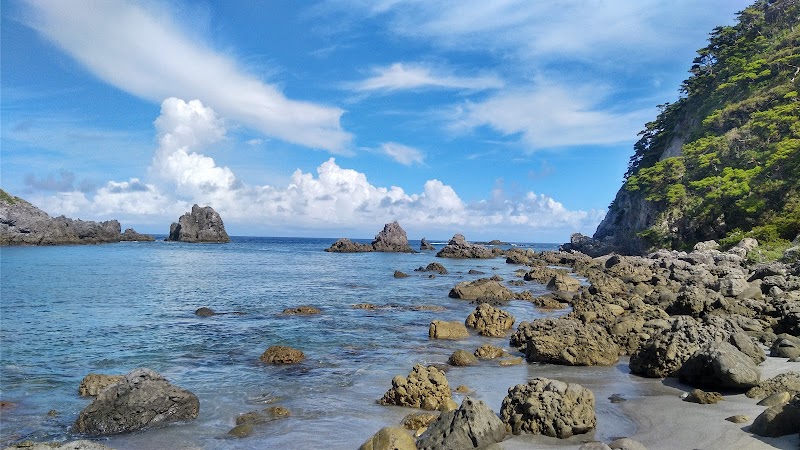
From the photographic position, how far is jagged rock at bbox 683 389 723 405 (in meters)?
10.2

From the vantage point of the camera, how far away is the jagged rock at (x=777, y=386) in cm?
977

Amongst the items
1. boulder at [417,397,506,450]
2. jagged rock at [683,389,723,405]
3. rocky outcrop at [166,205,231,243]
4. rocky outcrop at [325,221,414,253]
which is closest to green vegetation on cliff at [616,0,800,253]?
jagged rock at [683,389,723,405]

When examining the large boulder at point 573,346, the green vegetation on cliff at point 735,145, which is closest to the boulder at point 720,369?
the large boulder at point 573,346

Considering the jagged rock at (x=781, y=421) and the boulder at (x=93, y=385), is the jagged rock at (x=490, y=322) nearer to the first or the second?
the jagged rock at (x=781, y=421)

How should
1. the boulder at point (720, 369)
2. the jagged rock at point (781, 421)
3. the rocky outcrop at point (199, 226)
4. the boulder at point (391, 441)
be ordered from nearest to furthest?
the jagged rock at point (781, 421) < the boulder at point (391, 441) < the boulder at point (720, 369) < the rocky outcrop at point (199, 226)

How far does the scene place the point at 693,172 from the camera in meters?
59.4

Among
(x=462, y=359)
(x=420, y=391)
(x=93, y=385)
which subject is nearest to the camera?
(x=420, y=391)

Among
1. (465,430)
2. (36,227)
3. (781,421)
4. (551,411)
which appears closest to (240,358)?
(465,430)

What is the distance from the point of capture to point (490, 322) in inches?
829

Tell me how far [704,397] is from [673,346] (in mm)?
2808

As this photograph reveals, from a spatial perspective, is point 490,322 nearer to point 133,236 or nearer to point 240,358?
point 240,358

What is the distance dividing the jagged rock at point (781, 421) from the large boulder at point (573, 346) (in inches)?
273

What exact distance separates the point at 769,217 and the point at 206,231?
12626 centimetres

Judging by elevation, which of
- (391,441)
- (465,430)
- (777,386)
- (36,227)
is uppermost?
(36,227)
